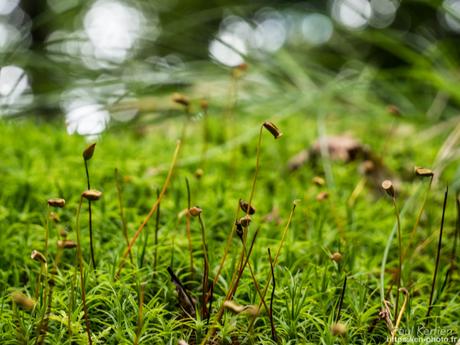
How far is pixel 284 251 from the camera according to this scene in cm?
121

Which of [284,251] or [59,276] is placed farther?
[284,251]

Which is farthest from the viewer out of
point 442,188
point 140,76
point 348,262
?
point 140,76

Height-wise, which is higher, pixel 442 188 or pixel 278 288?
pixel 278 288

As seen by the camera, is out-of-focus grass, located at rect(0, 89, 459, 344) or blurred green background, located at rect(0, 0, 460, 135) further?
blurred green background, located at rect(0, 0, 460, 135)

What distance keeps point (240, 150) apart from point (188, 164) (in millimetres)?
311

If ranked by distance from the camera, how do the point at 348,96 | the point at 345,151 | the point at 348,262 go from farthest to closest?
1. the point at 348,96
2. the point at 345,151
3. the point at 348,262

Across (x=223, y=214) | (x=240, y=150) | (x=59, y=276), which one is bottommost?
(x=240, y=150)

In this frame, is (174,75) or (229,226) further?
(174,75)

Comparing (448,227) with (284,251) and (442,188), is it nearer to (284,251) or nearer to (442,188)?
(442,188)

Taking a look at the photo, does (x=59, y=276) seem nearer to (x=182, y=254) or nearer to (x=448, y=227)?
(x=182, y=254)

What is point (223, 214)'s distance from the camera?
1.43 meters

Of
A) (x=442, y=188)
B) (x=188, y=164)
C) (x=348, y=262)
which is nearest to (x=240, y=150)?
(x=188, y=164)

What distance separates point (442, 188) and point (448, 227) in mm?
253

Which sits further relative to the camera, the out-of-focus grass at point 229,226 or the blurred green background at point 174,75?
the blurred green background at point 174,75
